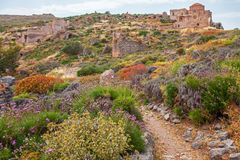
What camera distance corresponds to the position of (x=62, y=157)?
5.60m

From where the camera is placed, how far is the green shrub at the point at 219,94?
9.26 metres

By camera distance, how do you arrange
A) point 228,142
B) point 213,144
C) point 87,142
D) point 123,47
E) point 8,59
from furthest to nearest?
point 8,59 < point 123,47 < point 213,144 < point 228,142 < point 87,142

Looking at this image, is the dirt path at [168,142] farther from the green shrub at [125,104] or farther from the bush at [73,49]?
the bush at [73,49]

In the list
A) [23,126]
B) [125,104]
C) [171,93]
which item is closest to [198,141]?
[125,104]

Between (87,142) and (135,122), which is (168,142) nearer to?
(135,122)

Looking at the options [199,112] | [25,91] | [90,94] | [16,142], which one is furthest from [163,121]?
[25,91]

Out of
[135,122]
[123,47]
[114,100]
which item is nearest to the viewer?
[135,122]

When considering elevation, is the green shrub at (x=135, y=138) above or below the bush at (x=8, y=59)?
above

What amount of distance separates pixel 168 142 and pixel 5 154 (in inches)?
161

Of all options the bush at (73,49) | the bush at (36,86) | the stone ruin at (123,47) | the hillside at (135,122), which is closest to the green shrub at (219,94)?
the hillside at (135,122)

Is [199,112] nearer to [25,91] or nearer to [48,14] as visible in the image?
[25,91]

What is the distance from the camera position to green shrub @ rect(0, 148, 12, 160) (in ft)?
21.2

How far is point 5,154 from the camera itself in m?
6.50

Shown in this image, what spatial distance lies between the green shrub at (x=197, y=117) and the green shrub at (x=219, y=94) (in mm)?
233
